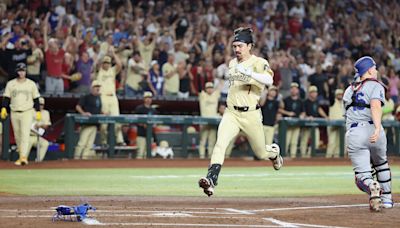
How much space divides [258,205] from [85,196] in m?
2.77

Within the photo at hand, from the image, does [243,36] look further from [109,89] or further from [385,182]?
[109,89]

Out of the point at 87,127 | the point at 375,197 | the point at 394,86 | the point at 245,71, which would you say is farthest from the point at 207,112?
the point at 375,197

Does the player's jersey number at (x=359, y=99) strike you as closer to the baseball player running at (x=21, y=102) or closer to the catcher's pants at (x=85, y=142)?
the baseball player running at (x=21, y=102)

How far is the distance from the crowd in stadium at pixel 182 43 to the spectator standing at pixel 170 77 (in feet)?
0.09

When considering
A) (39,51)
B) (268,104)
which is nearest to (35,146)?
(39,51)

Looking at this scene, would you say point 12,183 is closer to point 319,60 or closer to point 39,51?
point 39,51

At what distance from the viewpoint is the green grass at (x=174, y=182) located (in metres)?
13.4

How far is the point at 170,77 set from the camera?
24688mm

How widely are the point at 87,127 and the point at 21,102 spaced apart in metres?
3.54

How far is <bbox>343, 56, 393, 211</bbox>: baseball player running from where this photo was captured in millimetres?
10219

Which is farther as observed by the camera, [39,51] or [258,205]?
[39,51]

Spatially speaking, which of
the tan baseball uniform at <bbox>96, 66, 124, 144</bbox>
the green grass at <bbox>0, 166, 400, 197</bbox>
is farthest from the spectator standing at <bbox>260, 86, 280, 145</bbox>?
the green grass at <bbox>0, 166, 400, 197</bbox>

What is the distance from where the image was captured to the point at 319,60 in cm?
2764

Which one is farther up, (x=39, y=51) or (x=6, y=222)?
(x=39, y=51)
